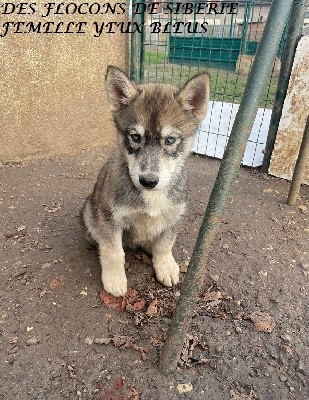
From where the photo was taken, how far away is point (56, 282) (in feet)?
10.1

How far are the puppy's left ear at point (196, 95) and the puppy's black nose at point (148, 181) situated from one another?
0.61 metres

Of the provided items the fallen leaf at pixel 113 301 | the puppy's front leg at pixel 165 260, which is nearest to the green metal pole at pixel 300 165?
the puppy's front leg at pixel 165 260

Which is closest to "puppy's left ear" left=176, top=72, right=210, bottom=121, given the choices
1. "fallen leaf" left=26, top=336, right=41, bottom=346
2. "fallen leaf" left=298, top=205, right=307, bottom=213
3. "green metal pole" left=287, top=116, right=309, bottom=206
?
"green metal pole" left=287, top=116, right=309, bottom=206

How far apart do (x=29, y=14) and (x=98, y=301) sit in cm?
373

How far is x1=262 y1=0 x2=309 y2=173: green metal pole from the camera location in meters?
4.37

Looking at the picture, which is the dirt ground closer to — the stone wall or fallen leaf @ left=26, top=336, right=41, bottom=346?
fallen leaf @ left=26, top=336, right=41, bottom=346

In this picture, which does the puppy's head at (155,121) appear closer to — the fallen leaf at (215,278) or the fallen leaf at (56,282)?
the fallen leaf at (215,278)

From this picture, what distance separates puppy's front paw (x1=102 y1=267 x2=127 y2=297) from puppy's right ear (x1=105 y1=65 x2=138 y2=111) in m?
1.27

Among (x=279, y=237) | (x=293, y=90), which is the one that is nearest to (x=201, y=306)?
(x=279, y=237)

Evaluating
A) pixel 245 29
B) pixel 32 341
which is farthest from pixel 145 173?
pixel 245 29

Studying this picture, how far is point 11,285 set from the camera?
304 centimetres

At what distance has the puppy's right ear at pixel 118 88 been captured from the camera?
267 cm

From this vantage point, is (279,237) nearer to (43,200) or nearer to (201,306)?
(201,306)

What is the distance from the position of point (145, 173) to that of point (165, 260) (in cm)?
102
